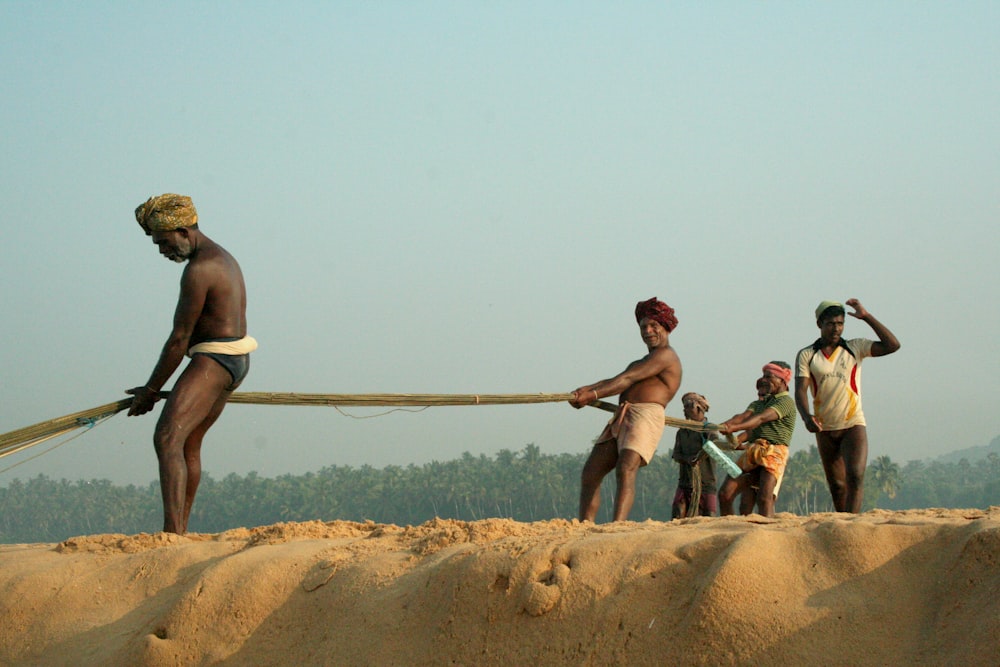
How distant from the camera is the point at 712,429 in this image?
7082mm

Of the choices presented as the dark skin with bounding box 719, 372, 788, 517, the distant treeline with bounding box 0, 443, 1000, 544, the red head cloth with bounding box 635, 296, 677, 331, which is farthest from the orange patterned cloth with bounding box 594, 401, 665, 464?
the distant treeline with bounding box 0, 443, 1000, 544

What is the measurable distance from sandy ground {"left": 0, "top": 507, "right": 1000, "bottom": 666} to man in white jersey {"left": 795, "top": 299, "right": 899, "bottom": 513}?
179 cm

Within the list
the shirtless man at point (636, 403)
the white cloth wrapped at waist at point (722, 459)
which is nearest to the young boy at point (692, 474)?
the white cloth wrapped at waist at point (722, 459)

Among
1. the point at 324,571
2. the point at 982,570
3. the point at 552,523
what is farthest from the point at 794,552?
the point at 324,571

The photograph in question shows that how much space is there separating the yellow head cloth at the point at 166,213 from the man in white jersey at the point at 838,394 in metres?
3.86

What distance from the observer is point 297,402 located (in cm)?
599

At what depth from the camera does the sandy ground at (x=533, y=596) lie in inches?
108

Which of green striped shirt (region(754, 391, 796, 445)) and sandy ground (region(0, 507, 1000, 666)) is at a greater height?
green striped shirt (region(754, 391, 796, 445))

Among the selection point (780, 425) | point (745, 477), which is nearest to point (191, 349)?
point (745, 477)

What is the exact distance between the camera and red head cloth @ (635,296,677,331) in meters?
6.37

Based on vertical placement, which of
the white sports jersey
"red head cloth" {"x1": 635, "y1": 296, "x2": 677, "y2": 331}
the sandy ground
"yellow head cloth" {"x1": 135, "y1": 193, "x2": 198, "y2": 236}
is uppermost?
"yellow head cloth" {"x1": 135, "y1": 193, "x2": 198, "y2": 236}

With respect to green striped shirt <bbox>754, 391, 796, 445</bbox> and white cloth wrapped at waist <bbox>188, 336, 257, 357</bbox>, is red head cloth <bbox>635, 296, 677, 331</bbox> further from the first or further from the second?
white cloth wrapped at waist <bbox>188, 336, 257, 357</bbox>

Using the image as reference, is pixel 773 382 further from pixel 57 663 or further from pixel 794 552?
pixel 57 663

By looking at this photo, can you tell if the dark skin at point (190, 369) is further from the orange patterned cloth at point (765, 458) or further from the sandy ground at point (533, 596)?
the orange patterned cloth at point (765, 458)
